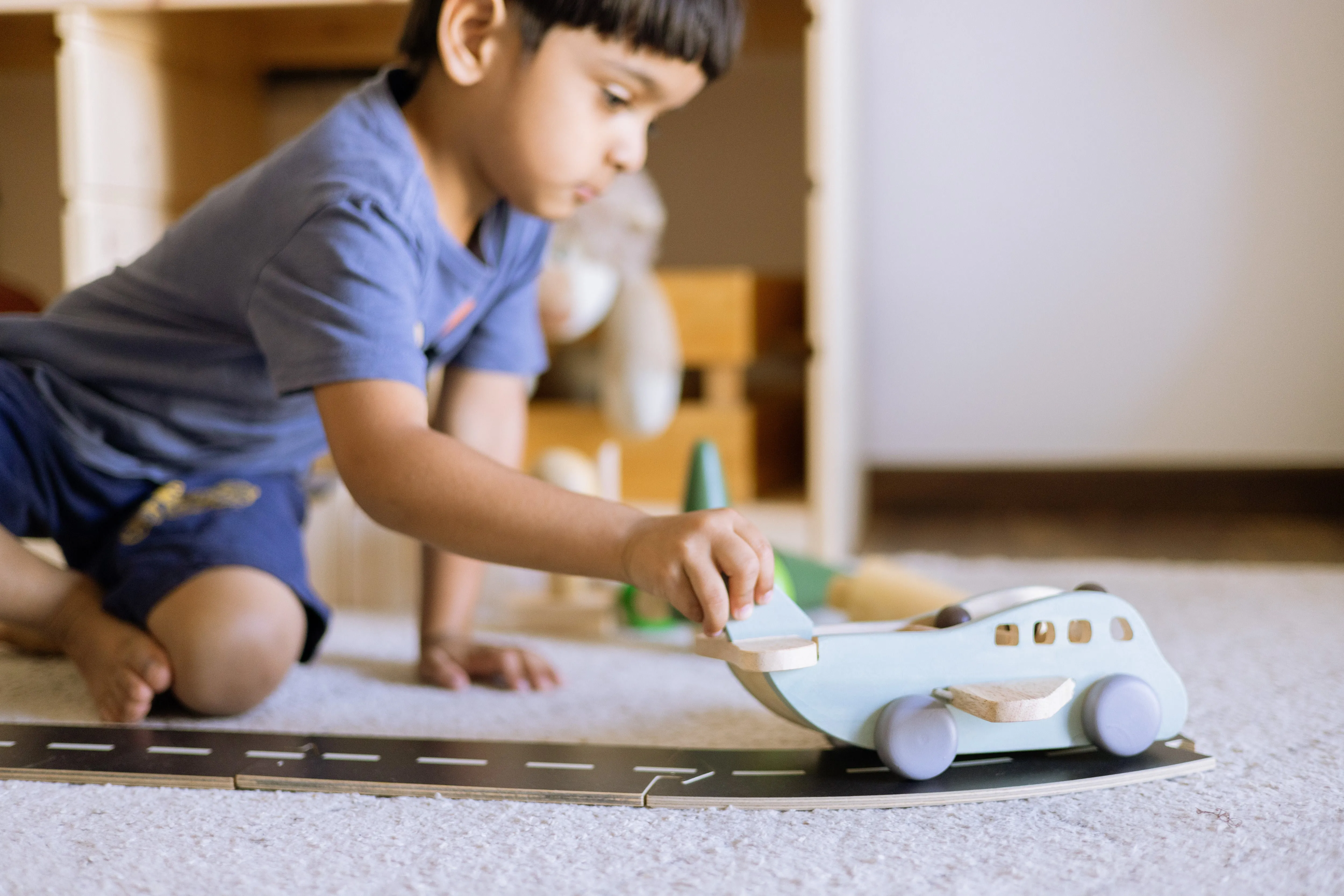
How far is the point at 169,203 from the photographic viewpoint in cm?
148

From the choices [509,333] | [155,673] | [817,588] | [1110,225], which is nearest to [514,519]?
[155,673]

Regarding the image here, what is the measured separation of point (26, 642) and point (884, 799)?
0.73m

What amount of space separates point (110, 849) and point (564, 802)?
0.21m

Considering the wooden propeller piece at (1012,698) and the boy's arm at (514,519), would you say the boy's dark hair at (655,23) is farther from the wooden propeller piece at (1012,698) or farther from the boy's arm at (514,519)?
the wooden propeller piece at (1012,698)

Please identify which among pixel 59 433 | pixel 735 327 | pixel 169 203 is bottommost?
pixel 59 433

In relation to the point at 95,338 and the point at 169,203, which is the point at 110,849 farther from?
the point at 169,203

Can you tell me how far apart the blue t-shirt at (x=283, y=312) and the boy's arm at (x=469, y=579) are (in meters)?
0.03

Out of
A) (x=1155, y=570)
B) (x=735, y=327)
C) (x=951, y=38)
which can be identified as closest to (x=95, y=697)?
(x=735, y=327)

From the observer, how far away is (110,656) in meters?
0.79

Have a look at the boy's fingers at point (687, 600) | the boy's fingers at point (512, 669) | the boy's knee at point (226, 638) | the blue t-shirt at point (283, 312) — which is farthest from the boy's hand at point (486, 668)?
the boy's fingers at point (687, 600)

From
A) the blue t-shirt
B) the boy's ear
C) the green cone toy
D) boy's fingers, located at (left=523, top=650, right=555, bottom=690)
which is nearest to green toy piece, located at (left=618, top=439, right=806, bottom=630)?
the green cone toy

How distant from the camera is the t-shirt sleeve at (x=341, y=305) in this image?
670 mm

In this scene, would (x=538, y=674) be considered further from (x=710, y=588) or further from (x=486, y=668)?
(x=710, y=588)

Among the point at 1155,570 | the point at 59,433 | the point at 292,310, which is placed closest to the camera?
the point at 292,310
